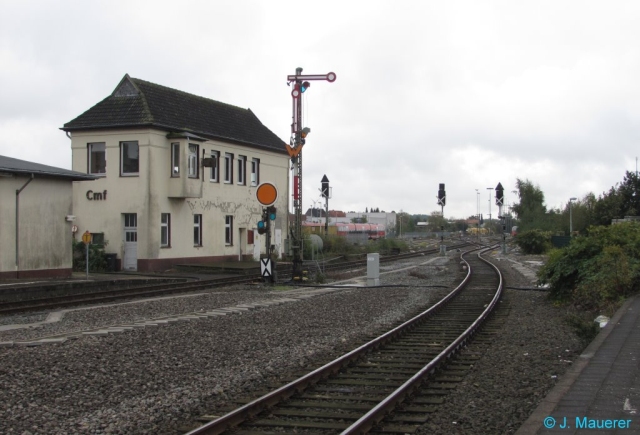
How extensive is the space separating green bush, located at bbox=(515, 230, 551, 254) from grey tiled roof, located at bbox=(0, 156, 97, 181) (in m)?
37.5

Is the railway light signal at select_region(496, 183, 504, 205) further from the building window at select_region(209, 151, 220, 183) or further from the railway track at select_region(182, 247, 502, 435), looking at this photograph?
the railway track at select_region(182, 247, 502, 435)

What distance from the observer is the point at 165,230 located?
32.2 metres

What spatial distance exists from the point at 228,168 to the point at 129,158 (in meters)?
6.36

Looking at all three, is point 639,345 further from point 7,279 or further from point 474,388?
point 7,279

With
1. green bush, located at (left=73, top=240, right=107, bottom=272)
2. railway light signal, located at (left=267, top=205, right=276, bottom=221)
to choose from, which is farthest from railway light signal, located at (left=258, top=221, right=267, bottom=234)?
green bush, located at (left=73, top=240, right=107, bottom=272)

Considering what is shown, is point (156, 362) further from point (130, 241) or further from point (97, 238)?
point (97, 238)

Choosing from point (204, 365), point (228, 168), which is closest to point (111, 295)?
point (204, 365)

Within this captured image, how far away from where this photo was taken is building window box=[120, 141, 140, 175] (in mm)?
31594

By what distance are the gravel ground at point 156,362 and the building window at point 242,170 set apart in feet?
69.0

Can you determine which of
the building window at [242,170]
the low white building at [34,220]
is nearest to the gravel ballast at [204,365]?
the low white building at [34,220]

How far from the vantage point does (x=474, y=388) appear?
27.1 feet

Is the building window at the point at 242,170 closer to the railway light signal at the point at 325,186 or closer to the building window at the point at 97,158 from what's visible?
the building window at the point at 97,158

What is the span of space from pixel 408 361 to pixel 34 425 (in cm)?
526

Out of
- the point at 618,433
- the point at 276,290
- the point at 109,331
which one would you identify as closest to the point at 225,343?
the point at 109,331
